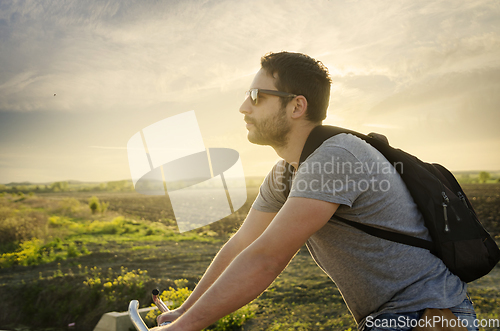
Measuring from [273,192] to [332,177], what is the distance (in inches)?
26.5

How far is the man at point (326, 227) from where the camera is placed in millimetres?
1183

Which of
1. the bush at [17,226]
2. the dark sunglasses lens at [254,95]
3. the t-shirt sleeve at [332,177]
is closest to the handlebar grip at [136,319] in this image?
the t-shirt sleeve at [332,177]

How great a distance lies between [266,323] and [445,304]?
3.65 metres

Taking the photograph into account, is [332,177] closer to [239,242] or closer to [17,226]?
[239,242]

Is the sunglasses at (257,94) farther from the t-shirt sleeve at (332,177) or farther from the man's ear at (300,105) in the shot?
the t-shirt sleeve at (332,177)

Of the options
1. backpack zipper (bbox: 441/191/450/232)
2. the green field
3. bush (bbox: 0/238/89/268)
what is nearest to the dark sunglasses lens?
backpack zipper (bbox: 441/191/450/232)

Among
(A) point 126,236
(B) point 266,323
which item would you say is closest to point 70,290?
(B) point 266,323

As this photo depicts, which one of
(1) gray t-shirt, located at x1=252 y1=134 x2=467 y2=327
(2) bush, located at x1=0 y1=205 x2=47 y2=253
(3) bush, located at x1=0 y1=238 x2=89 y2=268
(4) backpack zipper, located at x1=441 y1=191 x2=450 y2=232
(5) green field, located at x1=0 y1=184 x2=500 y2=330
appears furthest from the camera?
(2) bush, located at x1=0 y1=205 x2=47 y2=253

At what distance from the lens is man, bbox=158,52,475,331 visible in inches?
46.6

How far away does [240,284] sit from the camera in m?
1.17

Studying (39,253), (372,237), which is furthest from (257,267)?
(39,253)

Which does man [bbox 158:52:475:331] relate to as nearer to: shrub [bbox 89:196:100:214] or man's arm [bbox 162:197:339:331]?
man's arm [bbox 162:197:339:331]

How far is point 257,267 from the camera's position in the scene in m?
1.18

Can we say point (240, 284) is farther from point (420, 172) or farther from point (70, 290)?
point (70, 290)
